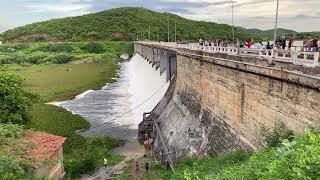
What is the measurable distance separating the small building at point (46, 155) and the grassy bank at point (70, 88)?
2.94 m

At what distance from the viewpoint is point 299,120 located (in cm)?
1783

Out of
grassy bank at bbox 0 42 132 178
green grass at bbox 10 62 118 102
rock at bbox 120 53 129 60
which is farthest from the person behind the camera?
rock at bbox 120 53 129 60

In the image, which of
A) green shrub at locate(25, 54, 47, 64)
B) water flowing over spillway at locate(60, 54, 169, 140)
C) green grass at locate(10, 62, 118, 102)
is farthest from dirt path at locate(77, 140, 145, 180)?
green shrub at locate(25, 54, 47, 64)

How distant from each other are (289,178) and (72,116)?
1747 inches

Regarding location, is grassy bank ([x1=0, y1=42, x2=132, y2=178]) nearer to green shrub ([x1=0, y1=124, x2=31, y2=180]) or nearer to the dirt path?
the dirt path

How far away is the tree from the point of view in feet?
103

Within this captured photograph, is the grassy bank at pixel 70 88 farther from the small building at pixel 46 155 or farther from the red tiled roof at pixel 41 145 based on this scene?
the red tiled roof at pixel 41 145

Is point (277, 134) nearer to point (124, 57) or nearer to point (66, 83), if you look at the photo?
point (66, 83)

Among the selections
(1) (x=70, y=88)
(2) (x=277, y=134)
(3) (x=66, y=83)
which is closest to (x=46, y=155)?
(2) (x=277, y=134)

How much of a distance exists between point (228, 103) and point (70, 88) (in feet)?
184

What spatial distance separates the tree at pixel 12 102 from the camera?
31406 millimetres

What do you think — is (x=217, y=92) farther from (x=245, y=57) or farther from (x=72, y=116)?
(x=72, y=116)

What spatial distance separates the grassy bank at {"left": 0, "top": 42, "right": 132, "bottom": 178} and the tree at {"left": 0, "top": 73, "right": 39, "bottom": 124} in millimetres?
1702

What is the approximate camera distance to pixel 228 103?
27547 millimetres
